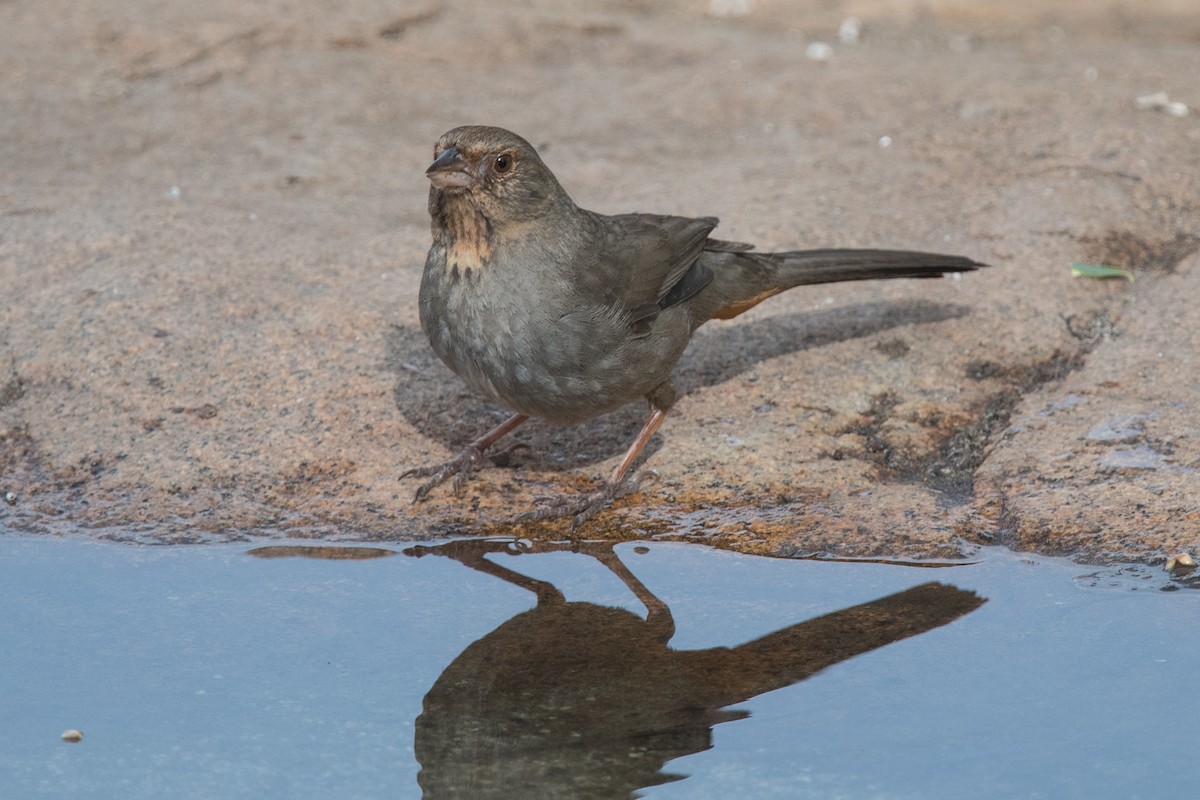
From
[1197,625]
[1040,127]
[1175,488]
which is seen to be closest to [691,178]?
[1040,127]

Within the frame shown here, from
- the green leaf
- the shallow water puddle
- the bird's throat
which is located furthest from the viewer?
the green leaf

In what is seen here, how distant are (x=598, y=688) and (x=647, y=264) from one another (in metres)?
1.86

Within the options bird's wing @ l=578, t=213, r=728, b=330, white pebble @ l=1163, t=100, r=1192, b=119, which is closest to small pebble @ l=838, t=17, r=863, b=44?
white pebble @ l=1163, t=100, r=1192, b=119

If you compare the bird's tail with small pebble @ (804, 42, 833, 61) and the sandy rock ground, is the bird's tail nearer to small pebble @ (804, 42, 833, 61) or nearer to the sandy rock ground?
the sandy rock ground

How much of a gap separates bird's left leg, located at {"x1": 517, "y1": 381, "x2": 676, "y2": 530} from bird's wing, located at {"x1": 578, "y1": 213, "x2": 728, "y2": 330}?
27cm

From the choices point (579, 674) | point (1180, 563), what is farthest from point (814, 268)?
point (579, 674)

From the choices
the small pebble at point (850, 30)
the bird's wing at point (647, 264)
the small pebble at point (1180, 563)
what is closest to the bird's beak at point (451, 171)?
the bird's wing at point (647, 264)

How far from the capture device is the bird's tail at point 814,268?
5.29 m

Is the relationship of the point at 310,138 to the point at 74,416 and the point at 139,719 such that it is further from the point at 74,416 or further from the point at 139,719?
the point at 139,719

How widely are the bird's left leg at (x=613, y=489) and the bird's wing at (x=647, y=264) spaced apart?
0.90 feet

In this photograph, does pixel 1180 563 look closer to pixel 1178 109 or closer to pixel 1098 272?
pixel 1098 272

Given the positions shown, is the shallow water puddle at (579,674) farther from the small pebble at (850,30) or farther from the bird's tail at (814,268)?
the small pebble at (850,30)

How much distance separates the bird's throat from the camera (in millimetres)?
4516

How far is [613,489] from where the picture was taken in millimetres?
4516
